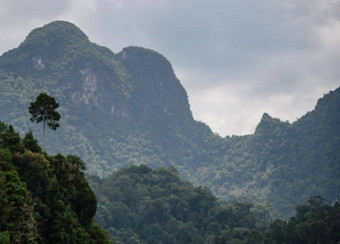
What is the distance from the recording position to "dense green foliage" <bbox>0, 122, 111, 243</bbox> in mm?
49969

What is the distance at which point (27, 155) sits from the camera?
5584 centimetres

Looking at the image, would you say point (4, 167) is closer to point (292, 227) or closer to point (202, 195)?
point (292, 227)

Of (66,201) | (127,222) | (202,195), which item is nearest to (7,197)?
(66,201)

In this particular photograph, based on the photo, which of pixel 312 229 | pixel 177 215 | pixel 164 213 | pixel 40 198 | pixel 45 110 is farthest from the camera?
pixel 177 215

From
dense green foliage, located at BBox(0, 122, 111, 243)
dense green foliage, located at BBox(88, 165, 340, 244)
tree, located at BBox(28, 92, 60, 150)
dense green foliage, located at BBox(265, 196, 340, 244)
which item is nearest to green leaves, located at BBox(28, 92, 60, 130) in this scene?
tree, located at BBox(28, 92, 60, 150)

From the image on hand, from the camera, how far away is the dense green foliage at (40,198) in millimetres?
49969

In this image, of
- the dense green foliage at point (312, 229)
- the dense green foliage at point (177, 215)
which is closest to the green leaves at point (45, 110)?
the dense green foliage at point (312, 229)

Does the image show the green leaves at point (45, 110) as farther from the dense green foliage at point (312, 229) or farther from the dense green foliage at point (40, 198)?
the dense green foliage at point (312, 229)

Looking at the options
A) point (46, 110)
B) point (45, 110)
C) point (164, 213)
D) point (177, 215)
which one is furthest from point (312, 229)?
point (45, 110)

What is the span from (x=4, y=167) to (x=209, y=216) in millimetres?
82638

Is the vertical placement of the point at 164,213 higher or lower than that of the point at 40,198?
higher

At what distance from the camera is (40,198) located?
185 feet

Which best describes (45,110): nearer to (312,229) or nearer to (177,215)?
(312,229)

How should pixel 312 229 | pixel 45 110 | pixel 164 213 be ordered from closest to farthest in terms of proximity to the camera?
pixel 45 110 → pixel 312 229 → pixel 164 213
